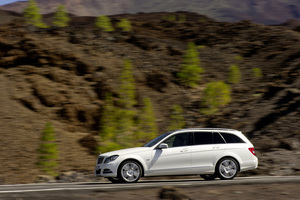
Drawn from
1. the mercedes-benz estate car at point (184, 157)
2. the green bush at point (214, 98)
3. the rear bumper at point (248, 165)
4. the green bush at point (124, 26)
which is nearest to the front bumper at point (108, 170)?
the mercedes-benz estate car at point (184, 157)

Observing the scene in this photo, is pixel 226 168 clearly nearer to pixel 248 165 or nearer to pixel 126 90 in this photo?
pixel 248 165

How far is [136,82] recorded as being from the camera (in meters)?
37.8

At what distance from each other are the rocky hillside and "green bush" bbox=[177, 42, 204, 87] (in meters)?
0.70

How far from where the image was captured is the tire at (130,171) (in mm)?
12242

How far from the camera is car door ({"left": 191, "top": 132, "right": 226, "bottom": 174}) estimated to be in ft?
41.5

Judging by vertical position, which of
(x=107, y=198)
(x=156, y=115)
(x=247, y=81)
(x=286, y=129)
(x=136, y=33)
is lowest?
(x=107, y=198)

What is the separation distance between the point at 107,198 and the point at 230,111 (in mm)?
25199

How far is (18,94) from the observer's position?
102ft

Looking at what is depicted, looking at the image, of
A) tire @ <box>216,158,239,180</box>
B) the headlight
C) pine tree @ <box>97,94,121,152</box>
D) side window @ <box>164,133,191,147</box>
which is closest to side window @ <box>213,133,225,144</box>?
tire @ <box>216,158,239,180</box>

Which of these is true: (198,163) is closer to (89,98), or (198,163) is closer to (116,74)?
(89,98)

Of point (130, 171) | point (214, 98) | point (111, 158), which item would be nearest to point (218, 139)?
point (130, 171)

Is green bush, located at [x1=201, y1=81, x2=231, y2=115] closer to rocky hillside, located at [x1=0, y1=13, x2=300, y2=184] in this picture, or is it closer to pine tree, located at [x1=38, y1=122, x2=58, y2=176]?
rocky hillside, located at [x1=0, y1=13, x2=300, y2=184]

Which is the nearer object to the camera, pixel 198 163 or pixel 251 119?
pixel 198 163

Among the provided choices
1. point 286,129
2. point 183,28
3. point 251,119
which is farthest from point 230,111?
point 183,28
